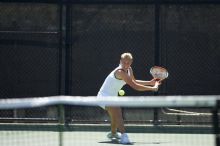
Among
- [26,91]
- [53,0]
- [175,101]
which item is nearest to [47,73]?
[26,91]

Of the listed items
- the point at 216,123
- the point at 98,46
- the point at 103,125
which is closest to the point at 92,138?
the point at 103,125

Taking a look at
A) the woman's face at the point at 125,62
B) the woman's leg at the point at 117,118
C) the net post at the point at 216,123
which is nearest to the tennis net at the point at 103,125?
the woman's leg at the point at 117,118

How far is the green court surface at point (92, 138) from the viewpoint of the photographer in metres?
8.73

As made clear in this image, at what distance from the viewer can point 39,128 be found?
11023 millimetres

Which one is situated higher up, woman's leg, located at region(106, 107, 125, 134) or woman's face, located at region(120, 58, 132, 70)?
woman's face, located at region(120, 58, 132, 70)

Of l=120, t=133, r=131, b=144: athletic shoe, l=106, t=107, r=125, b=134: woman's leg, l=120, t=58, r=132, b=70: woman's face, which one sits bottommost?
l=120, t=133, r=131, b=144: athletic shoe

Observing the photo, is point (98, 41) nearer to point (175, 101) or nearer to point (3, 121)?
point (3, 121)

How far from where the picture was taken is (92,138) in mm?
10156

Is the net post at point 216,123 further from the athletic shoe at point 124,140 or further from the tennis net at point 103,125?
the athletic shoe at point 124,140

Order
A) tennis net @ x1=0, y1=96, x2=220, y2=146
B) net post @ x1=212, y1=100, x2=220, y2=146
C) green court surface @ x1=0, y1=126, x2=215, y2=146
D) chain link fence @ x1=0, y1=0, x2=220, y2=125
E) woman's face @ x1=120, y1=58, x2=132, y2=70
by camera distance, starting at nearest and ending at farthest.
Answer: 1. net post @ x1=212, y1=100, x2=220, y2=146
2. green court surface @ x1=0, y1=126, x2=215, y2=146
3. woman's face @ x1=120, y1=58, x2=132, y2=70
4. tennis net @ x1=0, y1=96, x2=220, y2=146
5. chain link fence @ x1=0, y1=0, x2=220, y2=125

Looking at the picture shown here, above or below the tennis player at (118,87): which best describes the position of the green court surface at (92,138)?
below

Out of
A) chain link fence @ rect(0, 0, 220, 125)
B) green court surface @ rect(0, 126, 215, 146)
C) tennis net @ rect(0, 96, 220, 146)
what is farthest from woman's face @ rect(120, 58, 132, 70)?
chain link fence @ rect(0, 0, 220, 125)

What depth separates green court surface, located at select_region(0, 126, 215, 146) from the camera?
8.73 metres

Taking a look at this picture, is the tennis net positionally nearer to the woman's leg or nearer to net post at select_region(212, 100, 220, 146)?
the woman's leg
